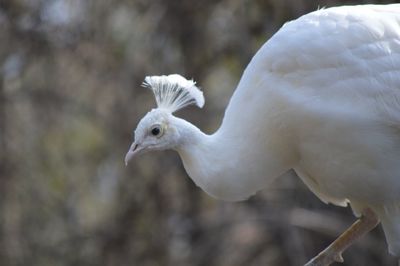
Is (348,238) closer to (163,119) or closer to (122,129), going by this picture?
(163,119)

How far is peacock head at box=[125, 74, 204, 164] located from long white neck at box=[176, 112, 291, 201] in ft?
0.42

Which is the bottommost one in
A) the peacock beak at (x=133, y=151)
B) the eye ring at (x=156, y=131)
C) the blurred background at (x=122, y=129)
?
the blurred background at (x=122, y=129)

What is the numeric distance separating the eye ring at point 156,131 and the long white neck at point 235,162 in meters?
0.16

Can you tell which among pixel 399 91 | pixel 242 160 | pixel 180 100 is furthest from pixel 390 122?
pixel 180 100

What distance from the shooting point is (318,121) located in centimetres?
442

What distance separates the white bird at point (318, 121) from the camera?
4.43 metres

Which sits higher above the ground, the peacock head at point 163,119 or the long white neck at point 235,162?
the peacock head at point 163,119

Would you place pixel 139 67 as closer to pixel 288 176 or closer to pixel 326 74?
pixel 288 176

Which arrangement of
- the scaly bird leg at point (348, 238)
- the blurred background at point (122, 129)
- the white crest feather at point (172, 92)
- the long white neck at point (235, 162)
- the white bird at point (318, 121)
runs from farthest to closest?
the blurred background at point (122, 129) < the scaly bird leg at point (348, 238) < the white crest feather at point (172, 92) < the long white neck at point (235, 162) < the white bird at point (318, 121)

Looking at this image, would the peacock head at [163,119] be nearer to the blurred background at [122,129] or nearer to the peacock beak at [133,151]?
the peacock beak at [133,151]

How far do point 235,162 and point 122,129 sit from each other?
4.79 meters

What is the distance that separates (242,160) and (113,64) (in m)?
5.09

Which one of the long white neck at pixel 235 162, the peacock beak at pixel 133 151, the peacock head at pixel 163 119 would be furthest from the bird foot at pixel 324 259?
the peacock beak at pixel 133 151

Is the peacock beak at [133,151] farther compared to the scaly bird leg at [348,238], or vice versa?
the scaly bird leg at [348,238]
